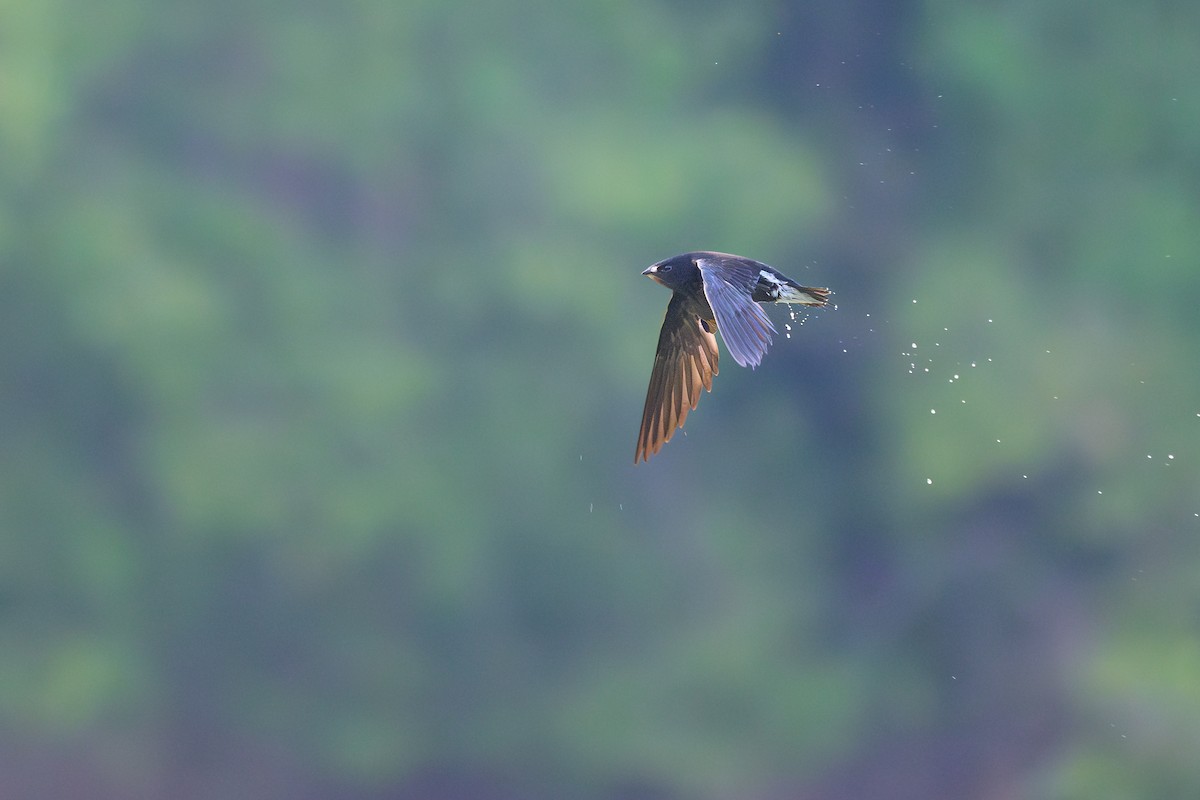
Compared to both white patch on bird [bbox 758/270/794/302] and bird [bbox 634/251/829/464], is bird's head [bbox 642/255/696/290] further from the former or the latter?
white patch on bird [bbox 758/270/794/302]

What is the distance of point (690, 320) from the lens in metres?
4.59

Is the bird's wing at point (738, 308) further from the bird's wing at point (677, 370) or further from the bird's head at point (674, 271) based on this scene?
the bird's wing at point (677, 370)

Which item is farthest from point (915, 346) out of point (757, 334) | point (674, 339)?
point (757, 334)

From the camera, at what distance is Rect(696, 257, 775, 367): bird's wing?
343cm

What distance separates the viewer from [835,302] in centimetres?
1019

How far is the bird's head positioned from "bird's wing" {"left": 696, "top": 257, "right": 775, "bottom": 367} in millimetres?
257

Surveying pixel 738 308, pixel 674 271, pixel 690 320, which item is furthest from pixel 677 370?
pixel 738 308

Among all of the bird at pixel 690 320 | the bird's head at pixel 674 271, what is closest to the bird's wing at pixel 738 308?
the bird at pixel 690 320

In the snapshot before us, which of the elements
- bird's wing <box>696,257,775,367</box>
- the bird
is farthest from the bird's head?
bird's wing <box>696,257,775,367</box>

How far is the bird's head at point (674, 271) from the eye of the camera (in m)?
4.40

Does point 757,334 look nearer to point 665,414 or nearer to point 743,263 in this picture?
point 743,263

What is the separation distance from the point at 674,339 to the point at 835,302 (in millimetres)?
5788

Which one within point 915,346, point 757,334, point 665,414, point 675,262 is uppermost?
point 915,346

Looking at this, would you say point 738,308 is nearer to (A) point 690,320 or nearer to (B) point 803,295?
(B) point 803,295
